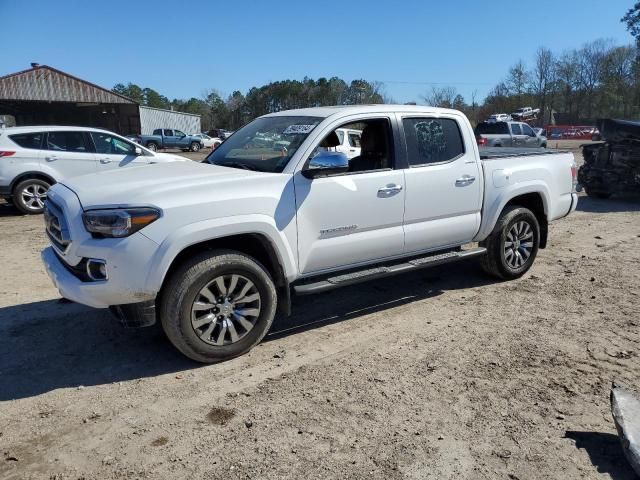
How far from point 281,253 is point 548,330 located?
248 centimetres

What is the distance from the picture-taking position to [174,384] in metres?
3.70

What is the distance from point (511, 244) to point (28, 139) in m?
9.41

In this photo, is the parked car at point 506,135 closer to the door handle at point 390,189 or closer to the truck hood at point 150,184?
the door handle at point 390,189

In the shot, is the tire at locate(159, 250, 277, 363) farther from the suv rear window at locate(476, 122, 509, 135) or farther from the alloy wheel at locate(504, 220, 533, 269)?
the suv rear window at locate(476, 122, 509, 135)

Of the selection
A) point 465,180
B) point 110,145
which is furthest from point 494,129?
point 465,180

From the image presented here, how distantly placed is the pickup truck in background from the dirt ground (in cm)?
3550

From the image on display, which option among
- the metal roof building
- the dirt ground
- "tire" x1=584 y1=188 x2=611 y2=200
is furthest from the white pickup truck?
the metal roof building

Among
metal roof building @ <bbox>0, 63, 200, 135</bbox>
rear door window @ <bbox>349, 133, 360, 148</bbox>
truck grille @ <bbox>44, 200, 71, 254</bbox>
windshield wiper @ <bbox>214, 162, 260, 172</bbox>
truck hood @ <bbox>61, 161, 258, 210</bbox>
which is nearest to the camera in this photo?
truck hood @ <bbox>61, 161, 258, 210</bbox>

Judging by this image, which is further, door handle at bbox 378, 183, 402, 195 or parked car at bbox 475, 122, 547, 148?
parked car at bbox 475, 122, 547, 148

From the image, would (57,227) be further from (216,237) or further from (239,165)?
(239,165)

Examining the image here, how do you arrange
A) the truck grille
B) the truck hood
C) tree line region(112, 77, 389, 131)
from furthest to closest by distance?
tree line region(112, 77, 389, 131) < the truck grille < the truck hood

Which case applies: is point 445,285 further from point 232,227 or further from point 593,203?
point 593,203

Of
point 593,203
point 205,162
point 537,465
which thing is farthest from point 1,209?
point 593,203

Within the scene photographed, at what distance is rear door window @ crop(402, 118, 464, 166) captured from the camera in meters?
4.91
